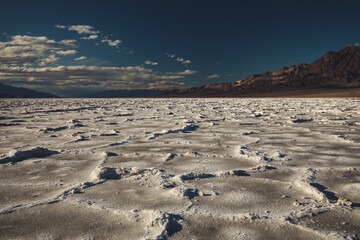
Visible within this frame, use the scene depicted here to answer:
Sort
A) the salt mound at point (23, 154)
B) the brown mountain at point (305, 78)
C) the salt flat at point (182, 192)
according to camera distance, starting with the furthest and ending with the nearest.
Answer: the brown mountain at point (305, 78), the salt mound at point (23, 154), the salt flat at point (182, 192)

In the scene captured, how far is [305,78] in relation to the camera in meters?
92.3

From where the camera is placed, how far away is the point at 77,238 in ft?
3.79

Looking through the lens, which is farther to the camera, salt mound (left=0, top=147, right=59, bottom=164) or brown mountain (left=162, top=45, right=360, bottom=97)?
brown mountain (left=162, top=45, right=360, bottom=97)

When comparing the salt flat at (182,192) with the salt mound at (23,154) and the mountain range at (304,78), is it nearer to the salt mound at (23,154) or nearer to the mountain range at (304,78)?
the salt mound at (23,154)

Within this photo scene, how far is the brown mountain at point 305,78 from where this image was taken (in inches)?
3164

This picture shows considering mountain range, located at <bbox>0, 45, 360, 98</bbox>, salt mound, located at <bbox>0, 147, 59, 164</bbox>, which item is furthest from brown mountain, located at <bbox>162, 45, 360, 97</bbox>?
salt mound, located at <bbox>0, 147, 59, 164</bbox>

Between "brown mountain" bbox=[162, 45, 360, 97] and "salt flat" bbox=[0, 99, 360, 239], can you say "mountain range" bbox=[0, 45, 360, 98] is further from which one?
"salt flat" bbox=[0, 99, 360, 239]

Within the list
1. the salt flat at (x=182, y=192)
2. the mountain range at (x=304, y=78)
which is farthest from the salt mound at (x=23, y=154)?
the mountain range at (x=304, y=78)

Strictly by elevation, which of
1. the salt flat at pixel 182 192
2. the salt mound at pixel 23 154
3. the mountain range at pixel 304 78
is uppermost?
the mountain range at pixel 304 78

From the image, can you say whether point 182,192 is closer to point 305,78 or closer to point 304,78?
point 305,78

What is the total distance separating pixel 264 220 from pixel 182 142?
2.16 m

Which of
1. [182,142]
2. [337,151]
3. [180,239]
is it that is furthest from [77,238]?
[337,151]

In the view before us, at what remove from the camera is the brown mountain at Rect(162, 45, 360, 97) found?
264ft

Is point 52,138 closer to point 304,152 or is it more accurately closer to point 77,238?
point 77,238
